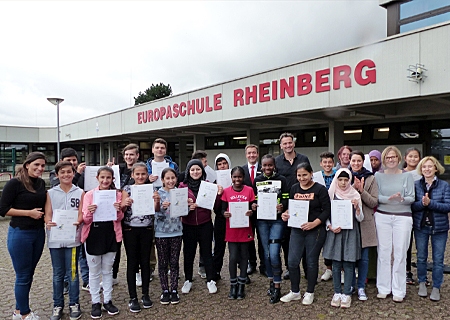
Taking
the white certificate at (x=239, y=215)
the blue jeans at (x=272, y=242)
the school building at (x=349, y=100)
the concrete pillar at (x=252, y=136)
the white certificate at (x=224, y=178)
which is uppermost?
the school building at (x=349, y=100)

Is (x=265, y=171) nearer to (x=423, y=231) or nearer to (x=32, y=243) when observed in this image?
(x=423, y=231)

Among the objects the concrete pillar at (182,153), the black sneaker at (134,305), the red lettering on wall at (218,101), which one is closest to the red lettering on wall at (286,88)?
the red lettering on wall at (218,101)

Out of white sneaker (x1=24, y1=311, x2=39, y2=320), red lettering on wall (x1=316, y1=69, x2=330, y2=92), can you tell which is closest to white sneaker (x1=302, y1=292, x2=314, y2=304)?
white sneaker (x1=24, y1=311, x2=39, y2=320)

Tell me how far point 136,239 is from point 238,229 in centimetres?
126

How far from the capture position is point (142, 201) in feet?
12.0

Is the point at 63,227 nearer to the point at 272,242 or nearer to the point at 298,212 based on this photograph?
the point at 272,242

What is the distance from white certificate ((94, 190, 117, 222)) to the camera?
11.5ft

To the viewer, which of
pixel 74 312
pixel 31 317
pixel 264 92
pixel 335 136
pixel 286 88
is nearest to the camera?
pixel 31 317

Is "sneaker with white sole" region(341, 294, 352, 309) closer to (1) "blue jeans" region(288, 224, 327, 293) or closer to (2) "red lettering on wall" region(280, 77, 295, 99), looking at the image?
(1) "blue jeans" region(288, 224, 327, 293)

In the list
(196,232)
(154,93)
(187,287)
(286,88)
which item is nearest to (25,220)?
(196,232)

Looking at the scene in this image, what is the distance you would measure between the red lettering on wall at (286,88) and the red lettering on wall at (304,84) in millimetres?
239

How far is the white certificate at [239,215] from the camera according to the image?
13.1 feet

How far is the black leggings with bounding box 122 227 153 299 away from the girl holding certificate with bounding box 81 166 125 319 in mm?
124

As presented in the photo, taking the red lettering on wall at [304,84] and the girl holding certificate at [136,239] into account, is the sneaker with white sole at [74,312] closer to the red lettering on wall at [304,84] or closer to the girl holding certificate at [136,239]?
the girl holding certificate at [136,239]
